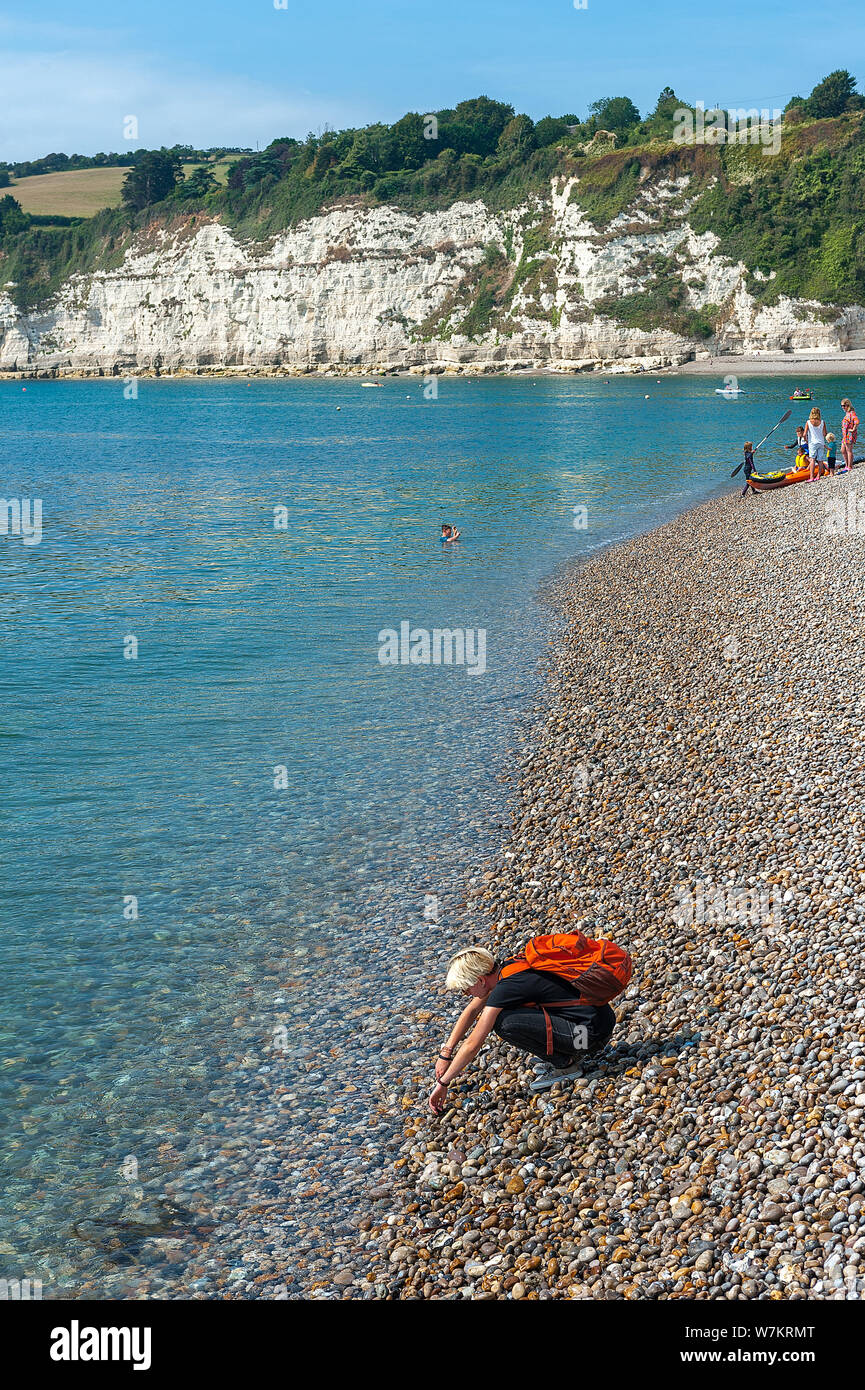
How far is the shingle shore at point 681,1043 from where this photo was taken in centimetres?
655

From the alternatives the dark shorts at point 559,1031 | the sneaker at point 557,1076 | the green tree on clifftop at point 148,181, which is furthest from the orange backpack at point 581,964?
the green tree on clifftop at point 148,181

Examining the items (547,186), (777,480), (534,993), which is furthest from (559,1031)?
(547,186)

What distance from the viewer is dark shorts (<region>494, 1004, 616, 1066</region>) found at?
844 centimetres

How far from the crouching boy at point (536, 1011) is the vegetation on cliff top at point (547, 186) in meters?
121

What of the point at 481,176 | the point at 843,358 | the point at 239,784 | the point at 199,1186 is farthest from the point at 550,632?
the point at 481,176

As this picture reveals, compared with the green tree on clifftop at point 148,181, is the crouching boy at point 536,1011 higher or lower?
lower

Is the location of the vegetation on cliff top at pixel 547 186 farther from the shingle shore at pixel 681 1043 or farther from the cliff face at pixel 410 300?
the shingle shore at pixel 681 1043

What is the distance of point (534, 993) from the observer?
8500 millimetres

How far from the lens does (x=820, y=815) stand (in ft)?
37.1

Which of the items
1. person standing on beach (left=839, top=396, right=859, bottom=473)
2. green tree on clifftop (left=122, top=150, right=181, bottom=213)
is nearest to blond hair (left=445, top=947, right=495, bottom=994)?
person standing on beach (left=839, top=396, right=859, bottom=473)

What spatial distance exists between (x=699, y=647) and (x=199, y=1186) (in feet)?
47.4

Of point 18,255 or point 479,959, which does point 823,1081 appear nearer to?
point 479,959

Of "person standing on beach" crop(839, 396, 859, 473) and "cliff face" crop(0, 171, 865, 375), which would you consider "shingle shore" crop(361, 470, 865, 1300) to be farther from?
"cliff face" crop(0, 171, 865, 375)

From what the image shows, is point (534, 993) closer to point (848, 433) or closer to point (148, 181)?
point (848, 433)
